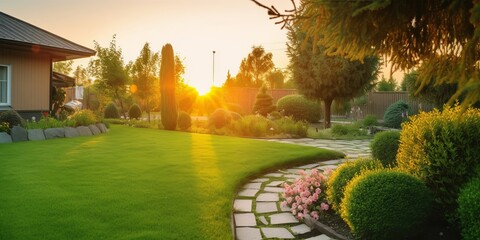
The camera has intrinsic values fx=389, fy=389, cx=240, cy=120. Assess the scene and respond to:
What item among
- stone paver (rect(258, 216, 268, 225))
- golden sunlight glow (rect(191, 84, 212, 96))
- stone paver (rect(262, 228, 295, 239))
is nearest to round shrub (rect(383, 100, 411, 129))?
stone paver (rect(258, 216, 268, 225))

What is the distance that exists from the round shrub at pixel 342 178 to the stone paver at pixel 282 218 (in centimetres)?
53

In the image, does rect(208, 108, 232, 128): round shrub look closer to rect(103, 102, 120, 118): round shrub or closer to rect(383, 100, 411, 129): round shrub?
rect(383, 100, 411, 129): round shrub

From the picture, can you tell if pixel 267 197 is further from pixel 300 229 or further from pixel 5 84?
pixel 5 84

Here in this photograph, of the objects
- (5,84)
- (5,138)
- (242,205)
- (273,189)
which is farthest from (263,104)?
(242,205)

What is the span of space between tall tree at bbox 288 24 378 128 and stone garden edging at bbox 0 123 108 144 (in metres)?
9.01

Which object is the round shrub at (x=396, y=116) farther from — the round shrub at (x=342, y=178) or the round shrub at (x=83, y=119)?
the round shrub at (x=342, y=178)

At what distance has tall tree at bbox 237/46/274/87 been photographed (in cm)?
5769

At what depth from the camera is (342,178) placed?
4.83 meters

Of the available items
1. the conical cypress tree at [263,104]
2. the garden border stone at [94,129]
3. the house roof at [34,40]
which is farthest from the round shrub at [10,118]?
the conical cypress tree at [263,104]

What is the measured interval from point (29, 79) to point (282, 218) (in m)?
13.4

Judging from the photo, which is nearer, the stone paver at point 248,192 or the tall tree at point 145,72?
the stone paver at point 248,192

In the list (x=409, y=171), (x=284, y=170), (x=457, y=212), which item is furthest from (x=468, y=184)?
(x=284, y=170)

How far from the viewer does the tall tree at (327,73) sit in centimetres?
1698

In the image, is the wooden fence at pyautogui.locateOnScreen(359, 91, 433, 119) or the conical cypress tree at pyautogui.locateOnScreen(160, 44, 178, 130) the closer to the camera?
the conical cypress tree at pyautogui.locateOnScreen(160, 44, 178, 130)
